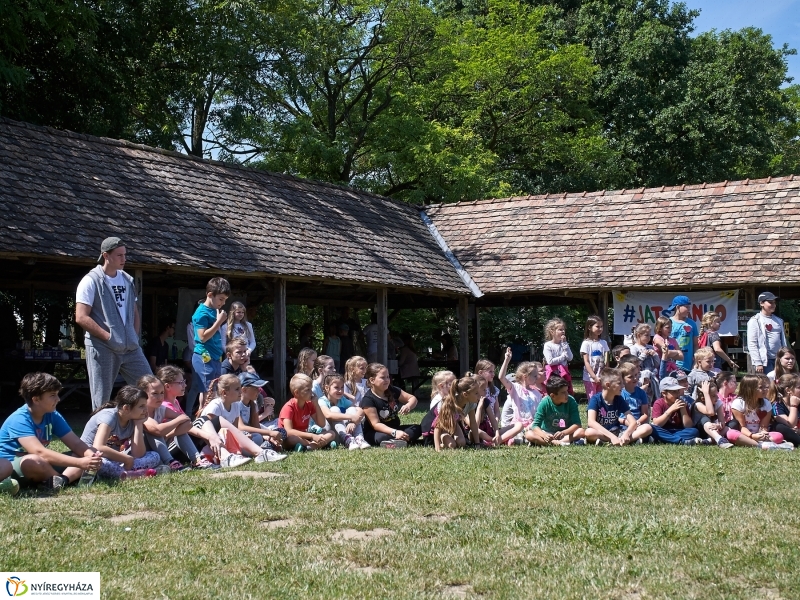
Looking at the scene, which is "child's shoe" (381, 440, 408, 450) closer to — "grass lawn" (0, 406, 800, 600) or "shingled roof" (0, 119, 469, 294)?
"grass lawn" (0, 406, 800, 600)

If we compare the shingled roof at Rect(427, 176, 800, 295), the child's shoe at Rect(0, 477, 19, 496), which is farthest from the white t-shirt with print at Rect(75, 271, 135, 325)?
the shingled roof at Rect(427, 176, 800, 295)

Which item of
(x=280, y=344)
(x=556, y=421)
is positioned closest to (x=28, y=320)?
(x=280, y=344)

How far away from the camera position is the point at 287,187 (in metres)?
19.0

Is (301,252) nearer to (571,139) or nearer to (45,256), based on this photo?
(45,256)

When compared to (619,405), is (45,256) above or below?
above

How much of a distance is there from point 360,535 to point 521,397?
243 inches

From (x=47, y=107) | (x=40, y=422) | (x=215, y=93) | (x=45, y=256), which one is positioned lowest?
(x=40, y=422)

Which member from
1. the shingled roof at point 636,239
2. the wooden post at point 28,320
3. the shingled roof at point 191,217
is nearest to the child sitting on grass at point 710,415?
the shingled roof at point 636,239

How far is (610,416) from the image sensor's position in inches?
421

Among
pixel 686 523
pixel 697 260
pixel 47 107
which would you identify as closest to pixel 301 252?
pixel 697 260

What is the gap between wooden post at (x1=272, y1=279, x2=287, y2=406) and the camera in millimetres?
16031

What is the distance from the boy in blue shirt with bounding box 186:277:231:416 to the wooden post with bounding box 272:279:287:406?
4897mm

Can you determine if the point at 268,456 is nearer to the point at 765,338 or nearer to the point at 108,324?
the point at 108,324

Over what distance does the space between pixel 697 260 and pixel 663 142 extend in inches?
638
